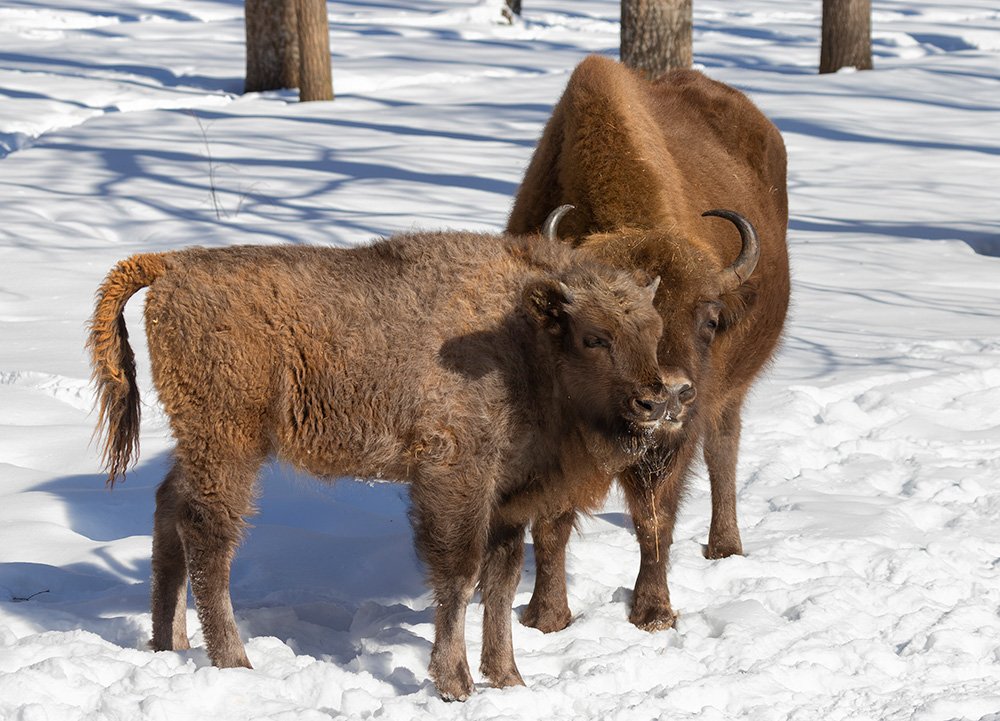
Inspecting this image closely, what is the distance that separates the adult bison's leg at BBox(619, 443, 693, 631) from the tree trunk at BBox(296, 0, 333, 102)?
11874 millimetres

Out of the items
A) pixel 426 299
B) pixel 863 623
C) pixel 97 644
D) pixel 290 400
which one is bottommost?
pixel 863 623

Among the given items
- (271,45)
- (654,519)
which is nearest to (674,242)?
(654,519)

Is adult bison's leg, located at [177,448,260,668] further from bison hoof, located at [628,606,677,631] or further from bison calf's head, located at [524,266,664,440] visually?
bison hoof, located at [628,606,677,631]

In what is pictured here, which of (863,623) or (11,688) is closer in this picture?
(11,688)

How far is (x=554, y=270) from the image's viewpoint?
4.48m

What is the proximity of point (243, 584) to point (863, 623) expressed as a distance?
249cm

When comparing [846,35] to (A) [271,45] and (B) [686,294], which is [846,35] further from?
(B) [686,294]

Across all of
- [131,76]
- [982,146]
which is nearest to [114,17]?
[131,76]

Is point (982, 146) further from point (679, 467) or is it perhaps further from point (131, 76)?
point (131, 76)

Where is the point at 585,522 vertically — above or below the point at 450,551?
below

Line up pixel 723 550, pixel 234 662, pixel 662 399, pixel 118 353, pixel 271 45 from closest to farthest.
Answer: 1. pixel 662 399
2. pixel 234 662
3. pixel 118 353
4. pixel 723 550
5. pixel 271 45

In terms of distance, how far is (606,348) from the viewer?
414cm

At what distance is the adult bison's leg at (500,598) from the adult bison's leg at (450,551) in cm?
15

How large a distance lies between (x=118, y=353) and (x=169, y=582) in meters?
0.83
